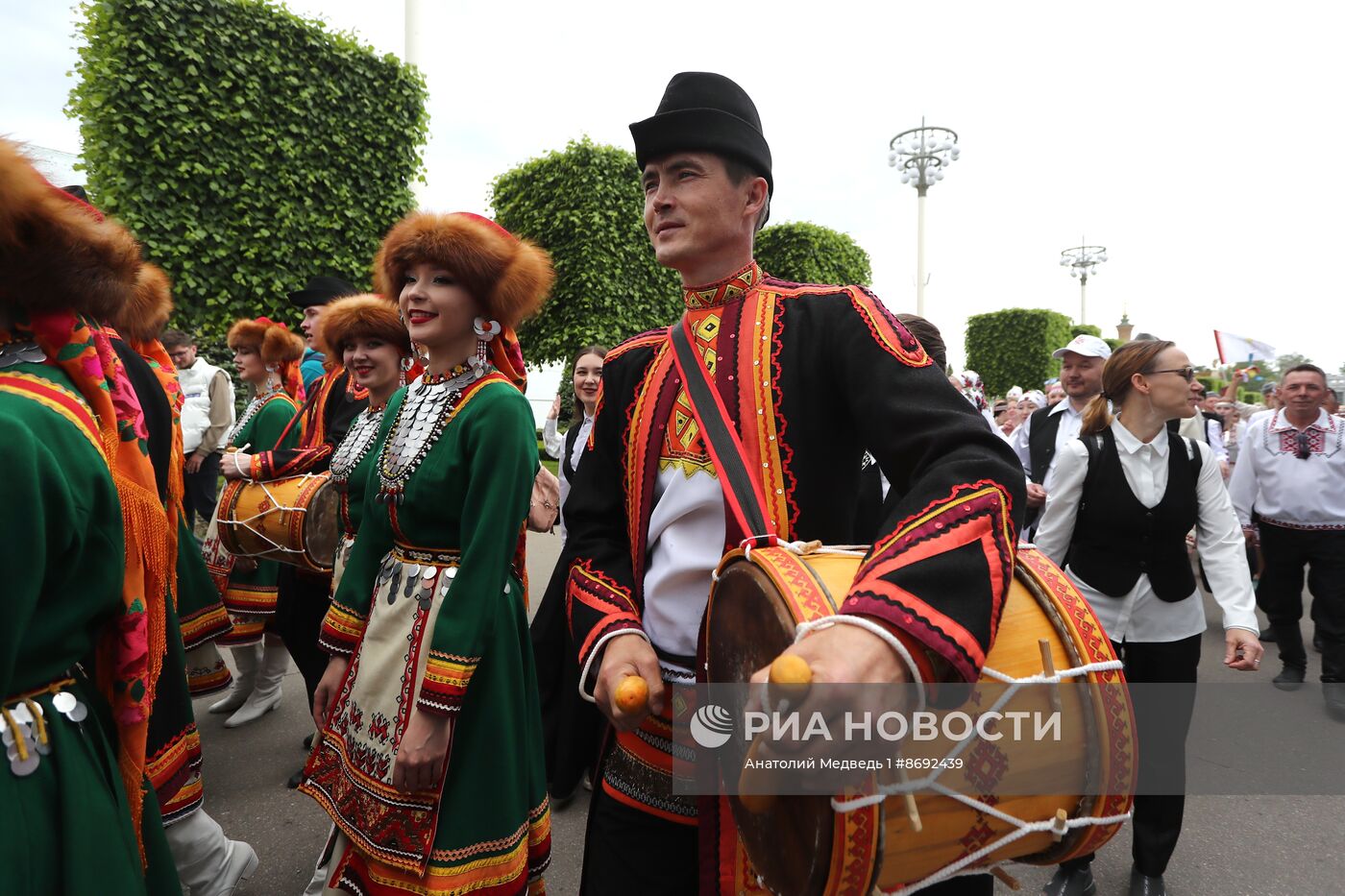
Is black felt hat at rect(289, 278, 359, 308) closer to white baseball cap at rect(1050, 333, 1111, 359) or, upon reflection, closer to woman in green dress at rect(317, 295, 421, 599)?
woman in green dress at rect(317, 295, 421, 599)

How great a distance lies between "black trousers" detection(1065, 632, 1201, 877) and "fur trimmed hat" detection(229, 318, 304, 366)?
482 centimetres

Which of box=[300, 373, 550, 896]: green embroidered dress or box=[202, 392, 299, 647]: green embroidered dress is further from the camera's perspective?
box=[202, 392, 299, 647]: green embroidered dress

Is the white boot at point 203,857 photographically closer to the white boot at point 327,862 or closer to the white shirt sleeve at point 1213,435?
the white boot at point 327,862

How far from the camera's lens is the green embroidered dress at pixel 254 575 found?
4012mm

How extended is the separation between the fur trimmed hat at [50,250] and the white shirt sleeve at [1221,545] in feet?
12.0

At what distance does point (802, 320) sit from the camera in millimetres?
1490

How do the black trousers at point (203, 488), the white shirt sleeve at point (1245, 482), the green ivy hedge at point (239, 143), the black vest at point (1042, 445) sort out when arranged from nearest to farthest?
the black vest at point (1042, 445) < the white shirt sleeve at point (1245, 482) < the black trousers at point (203, 488) < the green ivy hedge at point (239, 143)

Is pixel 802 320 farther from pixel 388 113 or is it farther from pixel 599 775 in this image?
pixel 388 113

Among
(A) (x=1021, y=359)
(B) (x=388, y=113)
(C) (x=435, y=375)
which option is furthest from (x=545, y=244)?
(A) (x=1021, y=359)

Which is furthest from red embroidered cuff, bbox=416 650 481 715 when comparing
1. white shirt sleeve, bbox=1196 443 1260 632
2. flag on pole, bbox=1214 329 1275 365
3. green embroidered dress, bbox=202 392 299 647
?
flag on pole, bbox=1214 329 1275 365

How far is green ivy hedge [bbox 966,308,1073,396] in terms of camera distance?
2558cm

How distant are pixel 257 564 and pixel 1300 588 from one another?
7162 mm

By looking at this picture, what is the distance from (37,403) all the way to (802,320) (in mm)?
1446

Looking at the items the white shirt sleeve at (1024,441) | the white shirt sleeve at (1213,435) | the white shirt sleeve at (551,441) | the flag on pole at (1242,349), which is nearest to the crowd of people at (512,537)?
the white shirt sleeve at (1024,441)
